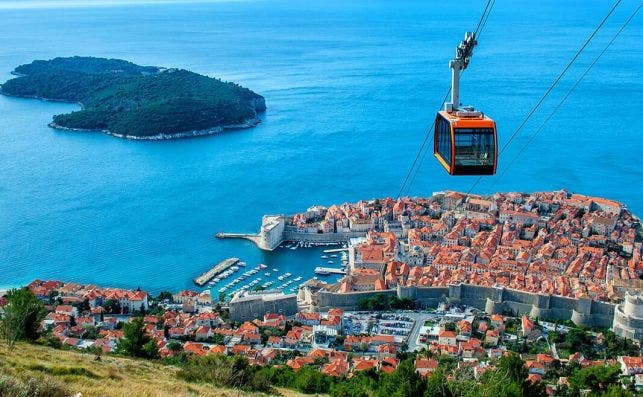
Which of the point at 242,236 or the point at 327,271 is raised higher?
the point at 242,236

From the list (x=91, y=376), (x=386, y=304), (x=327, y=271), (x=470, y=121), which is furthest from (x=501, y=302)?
(x=91, y=376)

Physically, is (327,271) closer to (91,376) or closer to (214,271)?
(214,271)

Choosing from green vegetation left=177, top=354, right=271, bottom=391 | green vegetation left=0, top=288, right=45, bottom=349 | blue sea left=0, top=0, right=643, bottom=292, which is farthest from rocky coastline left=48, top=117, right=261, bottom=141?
green vegetation left=177, top=354, right=271, bottom=391

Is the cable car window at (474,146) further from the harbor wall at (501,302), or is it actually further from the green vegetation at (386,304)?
the green vegetation at (386,304)

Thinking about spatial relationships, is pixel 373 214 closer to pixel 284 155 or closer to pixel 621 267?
pixel 621 267

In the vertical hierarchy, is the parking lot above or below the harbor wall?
below

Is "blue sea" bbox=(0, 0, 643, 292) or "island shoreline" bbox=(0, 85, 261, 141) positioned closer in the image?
"blue sea" bbox=(0, 0, 643, 292)

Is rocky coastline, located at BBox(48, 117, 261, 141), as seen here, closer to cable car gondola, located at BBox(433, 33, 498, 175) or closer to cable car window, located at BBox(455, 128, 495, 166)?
cable car gondola, located at BBox(433, 33, 498, 175)
